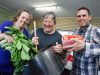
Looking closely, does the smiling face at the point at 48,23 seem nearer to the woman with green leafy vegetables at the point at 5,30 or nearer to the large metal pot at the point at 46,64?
the woman with green leafy vegetables at the point at 5,30

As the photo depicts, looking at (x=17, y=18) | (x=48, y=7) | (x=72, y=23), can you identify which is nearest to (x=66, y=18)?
(x=72, y=23)

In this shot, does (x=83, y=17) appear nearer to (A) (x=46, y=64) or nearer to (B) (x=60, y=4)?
(A) (x=46, y=64)

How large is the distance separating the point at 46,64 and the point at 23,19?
0.77 metres

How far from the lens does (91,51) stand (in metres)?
1.01

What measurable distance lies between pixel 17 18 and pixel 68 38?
30.5 inches

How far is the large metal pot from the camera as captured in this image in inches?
36.7

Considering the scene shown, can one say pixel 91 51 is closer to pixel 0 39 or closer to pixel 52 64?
pixel 52 64

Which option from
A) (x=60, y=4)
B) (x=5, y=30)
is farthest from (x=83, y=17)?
(x=60, y=4)

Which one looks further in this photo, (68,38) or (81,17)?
(81,17)

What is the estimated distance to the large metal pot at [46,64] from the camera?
0.93m

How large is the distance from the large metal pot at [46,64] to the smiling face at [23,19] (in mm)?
635

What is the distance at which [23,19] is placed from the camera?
1646 mm

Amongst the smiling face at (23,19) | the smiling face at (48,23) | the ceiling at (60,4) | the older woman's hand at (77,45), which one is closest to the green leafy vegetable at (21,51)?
the older woman's hand at (77,45)

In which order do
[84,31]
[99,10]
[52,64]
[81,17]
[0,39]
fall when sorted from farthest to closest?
[99,10]
[81,17]
[84,31]
[0,39]
[52,64]
